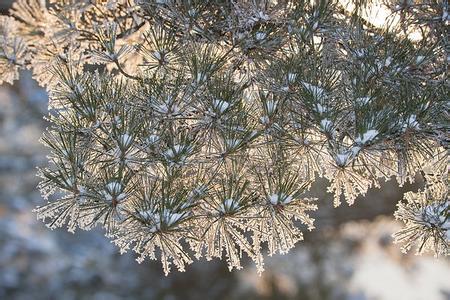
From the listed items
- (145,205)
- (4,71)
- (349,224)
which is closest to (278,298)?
(349,224)

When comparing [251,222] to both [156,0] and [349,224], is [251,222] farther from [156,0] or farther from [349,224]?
[349,224]

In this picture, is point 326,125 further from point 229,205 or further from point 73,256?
point 73,256

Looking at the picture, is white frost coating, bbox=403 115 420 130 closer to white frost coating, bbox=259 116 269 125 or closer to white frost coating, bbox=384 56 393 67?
white frost coating, bbox=384 56 393 67

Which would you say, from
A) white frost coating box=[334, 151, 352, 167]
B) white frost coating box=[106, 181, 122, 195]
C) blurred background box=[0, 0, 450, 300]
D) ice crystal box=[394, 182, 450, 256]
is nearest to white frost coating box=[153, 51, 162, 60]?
white frost coating box=[106, 181, 122, 195]

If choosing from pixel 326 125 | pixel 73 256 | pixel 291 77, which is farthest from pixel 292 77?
pixel 73 256

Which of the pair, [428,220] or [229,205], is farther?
[428,220]
